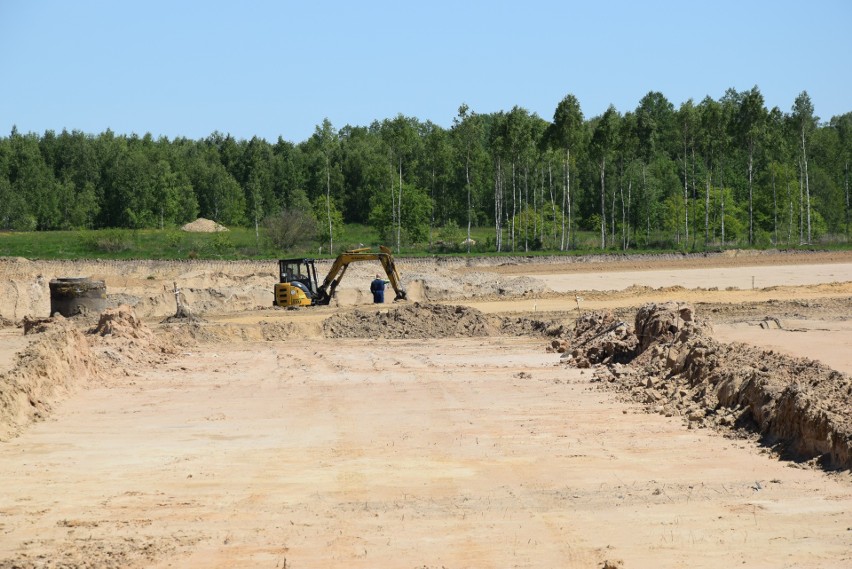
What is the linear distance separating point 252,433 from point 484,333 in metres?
15.1

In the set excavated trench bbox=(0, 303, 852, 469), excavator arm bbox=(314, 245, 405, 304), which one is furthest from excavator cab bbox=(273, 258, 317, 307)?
excavated trench bbox=(0, 303, 852, 469)

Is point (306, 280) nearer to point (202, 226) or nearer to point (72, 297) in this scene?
point (72, 297)

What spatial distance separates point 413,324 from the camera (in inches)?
1209

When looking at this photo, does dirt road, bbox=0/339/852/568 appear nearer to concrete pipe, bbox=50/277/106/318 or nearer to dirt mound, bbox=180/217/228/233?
concrete pipe, bbox=50/277/106/318

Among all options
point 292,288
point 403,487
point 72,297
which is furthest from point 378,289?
point 403,487

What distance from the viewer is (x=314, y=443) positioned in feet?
47.8

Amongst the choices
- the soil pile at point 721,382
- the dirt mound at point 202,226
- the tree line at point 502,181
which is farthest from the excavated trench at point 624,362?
the dirt mound at point 202,226

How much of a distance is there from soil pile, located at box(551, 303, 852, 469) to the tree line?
4636 centimetres

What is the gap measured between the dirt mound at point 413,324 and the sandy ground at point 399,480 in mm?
7820

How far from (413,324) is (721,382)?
50.7 feet

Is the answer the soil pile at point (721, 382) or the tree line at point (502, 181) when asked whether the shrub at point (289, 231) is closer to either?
the tree line at point (502, 181)

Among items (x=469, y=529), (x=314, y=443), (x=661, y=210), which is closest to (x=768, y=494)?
(x=469, y=529)

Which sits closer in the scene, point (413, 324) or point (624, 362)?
point (624, 362)

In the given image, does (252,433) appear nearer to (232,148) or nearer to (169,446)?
(169,446)
